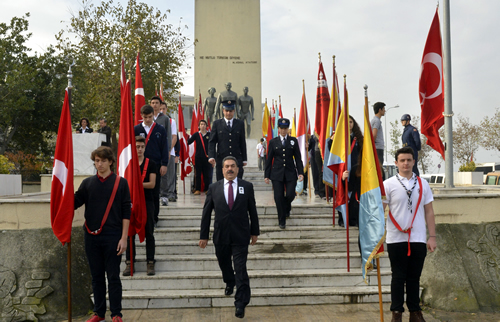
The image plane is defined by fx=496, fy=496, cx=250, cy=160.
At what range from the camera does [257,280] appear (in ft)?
21.7

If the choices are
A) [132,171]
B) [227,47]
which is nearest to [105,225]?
[132,171]

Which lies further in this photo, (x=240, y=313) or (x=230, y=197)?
(x=230, y=197)

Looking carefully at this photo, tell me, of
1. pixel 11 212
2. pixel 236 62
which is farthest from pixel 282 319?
pixel 236 62

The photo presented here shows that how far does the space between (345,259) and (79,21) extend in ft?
59.7

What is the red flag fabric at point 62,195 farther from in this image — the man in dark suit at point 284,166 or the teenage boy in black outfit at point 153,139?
the man in dark suit at point 284,166

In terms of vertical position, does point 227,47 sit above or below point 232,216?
above

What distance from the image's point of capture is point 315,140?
40.1ft

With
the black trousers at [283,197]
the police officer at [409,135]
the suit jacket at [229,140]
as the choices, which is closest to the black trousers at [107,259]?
the black trousers at [283,197]

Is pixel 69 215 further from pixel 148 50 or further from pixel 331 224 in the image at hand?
pixel 148 50

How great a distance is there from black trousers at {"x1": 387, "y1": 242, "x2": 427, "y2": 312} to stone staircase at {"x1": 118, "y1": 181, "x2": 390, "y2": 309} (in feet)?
4.29

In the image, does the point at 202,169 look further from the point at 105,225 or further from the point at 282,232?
the point at 105,225

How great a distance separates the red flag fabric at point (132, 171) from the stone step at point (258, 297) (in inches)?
31.7

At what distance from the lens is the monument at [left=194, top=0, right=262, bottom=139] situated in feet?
89.4

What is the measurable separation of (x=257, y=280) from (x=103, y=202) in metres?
2.48
